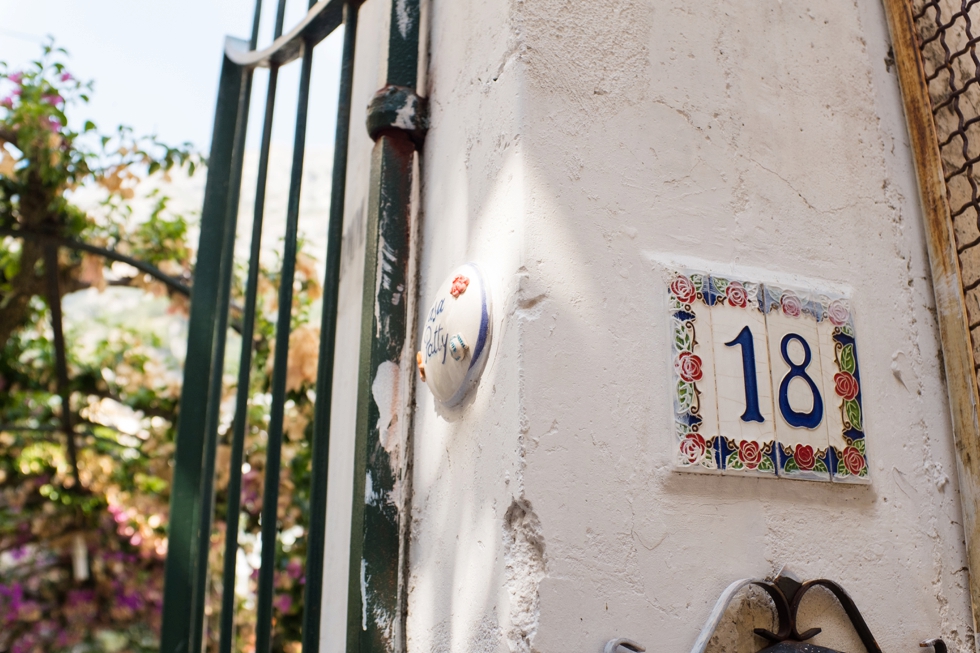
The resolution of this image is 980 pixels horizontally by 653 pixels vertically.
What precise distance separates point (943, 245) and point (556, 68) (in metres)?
0.56

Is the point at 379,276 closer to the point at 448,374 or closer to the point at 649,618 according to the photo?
the point at 448,374

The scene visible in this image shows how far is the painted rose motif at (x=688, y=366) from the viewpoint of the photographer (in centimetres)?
81

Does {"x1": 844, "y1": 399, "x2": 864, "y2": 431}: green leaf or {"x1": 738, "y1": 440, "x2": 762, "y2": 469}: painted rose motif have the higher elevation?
{"x1": 844, "y1": 399, "x2": 864, "y2": 431}: green leaf

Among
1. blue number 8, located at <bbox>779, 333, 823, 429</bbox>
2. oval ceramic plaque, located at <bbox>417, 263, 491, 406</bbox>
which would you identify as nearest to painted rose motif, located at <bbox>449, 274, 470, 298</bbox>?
oval ceramic plaque, located at <bbox>417, 263, 491, 406</bbox>

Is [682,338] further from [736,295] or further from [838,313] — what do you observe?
[838,313]

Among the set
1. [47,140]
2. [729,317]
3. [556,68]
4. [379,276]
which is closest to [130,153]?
[47,140]

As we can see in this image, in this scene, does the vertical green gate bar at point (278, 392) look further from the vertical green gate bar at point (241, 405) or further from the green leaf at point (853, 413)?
the green leaf at point (853, 413)

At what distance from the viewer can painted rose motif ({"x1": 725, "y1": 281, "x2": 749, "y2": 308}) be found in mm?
858

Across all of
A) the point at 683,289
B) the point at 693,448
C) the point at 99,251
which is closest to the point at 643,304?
the point at 683,289

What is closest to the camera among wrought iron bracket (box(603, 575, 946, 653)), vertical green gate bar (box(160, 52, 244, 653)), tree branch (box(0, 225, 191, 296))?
wrought iron bracket (box(603, 575, 946, 653))

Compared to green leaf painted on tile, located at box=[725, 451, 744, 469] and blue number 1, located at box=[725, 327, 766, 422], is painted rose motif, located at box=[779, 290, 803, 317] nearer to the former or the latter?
blue number 1, located at box=[725, 327, 766, 422]

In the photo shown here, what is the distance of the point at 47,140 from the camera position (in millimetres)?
2619

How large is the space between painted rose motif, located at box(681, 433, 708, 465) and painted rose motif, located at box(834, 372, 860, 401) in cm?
21

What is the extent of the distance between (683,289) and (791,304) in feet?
0.48
